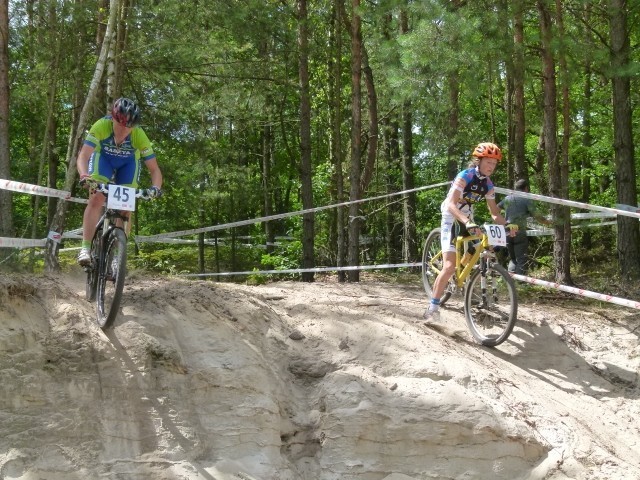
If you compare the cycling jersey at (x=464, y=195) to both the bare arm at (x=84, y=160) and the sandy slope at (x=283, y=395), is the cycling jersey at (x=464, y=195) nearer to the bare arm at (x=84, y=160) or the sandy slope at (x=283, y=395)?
the sandy slope at (x=283, y=395)

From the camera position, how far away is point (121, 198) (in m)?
5.17

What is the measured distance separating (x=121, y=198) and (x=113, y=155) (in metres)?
0.64

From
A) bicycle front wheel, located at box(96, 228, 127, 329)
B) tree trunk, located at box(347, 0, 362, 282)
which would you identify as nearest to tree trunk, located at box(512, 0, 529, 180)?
tree trunk, located at box(347, 0, 362, 282)

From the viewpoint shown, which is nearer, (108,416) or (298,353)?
(108,416)

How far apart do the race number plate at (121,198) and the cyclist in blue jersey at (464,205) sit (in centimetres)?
322

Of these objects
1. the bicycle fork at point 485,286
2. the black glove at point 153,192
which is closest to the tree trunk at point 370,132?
the bicycle fork at point 485,286

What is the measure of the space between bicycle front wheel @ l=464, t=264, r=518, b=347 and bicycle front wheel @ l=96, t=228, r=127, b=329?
3.59 metres

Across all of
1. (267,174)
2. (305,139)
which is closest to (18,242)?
(305,139)

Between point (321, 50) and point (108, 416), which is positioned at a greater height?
point (321, 50)

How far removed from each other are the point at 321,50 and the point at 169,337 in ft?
35.9

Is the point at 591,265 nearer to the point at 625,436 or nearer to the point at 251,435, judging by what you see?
the point at 625,436

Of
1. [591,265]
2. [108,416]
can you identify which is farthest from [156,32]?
[591,265]

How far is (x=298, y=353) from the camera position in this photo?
5941 millimetres

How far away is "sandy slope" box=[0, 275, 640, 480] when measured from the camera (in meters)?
4.37
